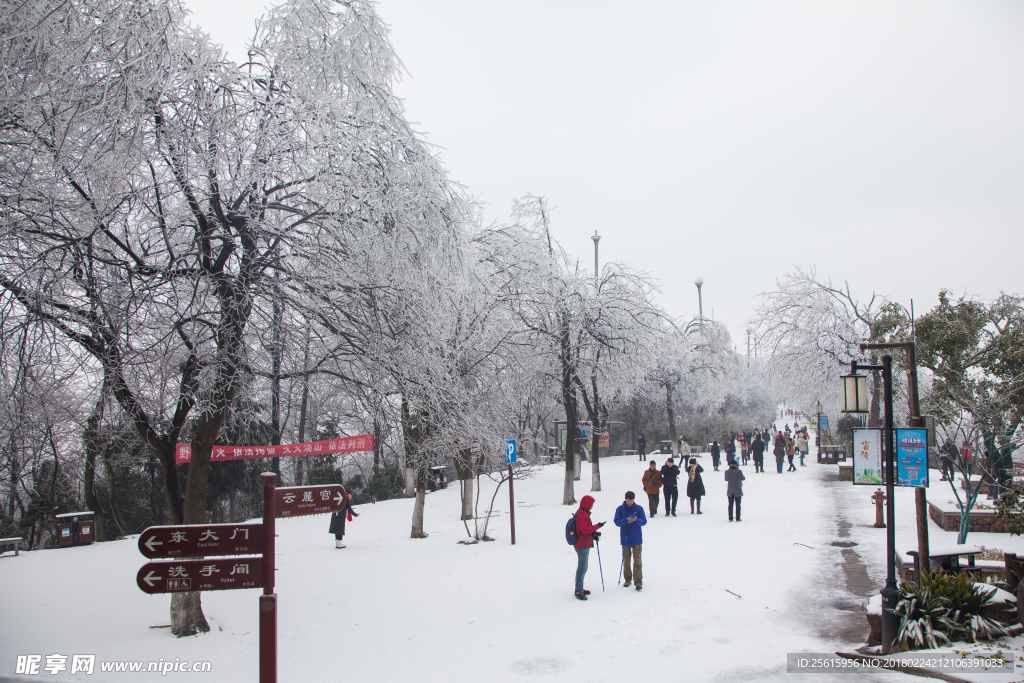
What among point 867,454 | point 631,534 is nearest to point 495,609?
point 631,534

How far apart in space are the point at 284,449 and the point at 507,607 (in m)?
10.5

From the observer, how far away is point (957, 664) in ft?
19.8

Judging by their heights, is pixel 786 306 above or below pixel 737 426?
above

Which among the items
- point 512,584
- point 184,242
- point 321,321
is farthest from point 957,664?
point 184,242

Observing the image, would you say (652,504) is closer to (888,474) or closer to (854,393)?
(854,393)

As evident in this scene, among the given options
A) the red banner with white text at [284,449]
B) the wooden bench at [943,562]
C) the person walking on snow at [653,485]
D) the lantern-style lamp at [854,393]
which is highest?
the lantern-style lamp at [854,393]

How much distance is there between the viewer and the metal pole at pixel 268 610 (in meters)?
4.48

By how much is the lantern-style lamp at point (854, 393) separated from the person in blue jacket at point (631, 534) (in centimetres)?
341

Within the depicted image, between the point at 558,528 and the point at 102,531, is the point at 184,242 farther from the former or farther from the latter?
the point at 102,531

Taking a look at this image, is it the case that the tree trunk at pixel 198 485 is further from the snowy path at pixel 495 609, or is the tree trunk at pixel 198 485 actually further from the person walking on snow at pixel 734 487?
the person walking on snow at pixel 734 487

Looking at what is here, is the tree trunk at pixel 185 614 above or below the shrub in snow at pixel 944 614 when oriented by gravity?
below

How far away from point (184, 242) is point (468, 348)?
843 cm

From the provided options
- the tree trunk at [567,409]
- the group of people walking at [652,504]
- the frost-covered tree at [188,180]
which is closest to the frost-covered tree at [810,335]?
the group of people walking at [652,504]

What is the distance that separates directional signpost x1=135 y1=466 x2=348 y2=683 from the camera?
4.45m
